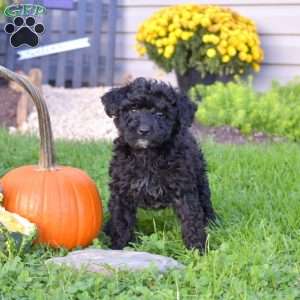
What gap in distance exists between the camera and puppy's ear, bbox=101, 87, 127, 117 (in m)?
4.64

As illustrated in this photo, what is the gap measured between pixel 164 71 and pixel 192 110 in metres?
5.41

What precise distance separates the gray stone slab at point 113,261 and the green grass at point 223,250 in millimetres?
58

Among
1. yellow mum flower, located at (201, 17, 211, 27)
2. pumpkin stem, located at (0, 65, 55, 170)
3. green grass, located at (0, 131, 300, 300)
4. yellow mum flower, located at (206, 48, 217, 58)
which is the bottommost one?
green grass, located at (0, 131, 300, 300)

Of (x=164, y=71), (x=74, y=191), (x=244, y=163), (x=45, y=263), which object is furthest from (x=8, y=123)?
(x=45, y=263)

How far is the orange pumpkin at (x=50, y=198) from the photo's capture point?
459 centimetres

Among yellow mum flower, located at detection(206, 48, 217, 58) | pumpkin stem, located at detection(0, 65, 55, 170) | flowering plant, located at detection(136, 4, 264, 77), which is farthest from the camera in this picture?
flowering plant, located at detection(136, 4, 264, 77)

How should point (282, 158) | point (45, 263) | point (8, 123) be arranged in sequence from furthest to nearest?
point (8, 123) → point (282, 158) → point (45, 263)

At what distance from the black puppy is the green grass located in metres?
0.17

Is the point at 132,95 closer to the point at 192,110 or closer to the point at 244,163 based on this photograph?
the point at 192,110

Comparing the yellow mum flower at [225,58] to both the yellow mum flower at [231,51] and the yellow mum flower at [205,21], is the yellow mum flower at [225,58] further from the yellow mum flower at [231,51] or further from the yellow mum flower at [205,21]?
the yellow mum flower at [205,21]

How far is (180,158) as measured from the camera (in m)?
4.69

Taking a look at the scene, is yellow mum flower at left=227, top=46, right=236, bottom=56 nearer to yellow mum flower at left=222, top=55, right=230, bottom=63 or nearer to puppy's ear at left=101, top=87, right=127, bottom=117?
yellow mum flower at left=222, top=55, right=230, bottom=63

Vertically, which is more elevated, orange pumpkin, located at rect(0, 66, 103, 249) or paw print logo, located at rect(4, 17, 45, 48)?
paw print logo, located at rect(4, 17, 45, 48)

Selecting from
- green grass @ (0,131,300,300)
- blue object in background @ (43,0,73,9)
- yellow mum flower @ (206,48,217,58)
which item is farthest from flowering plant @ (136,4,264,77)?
green grass @ (0,131,300,300)
